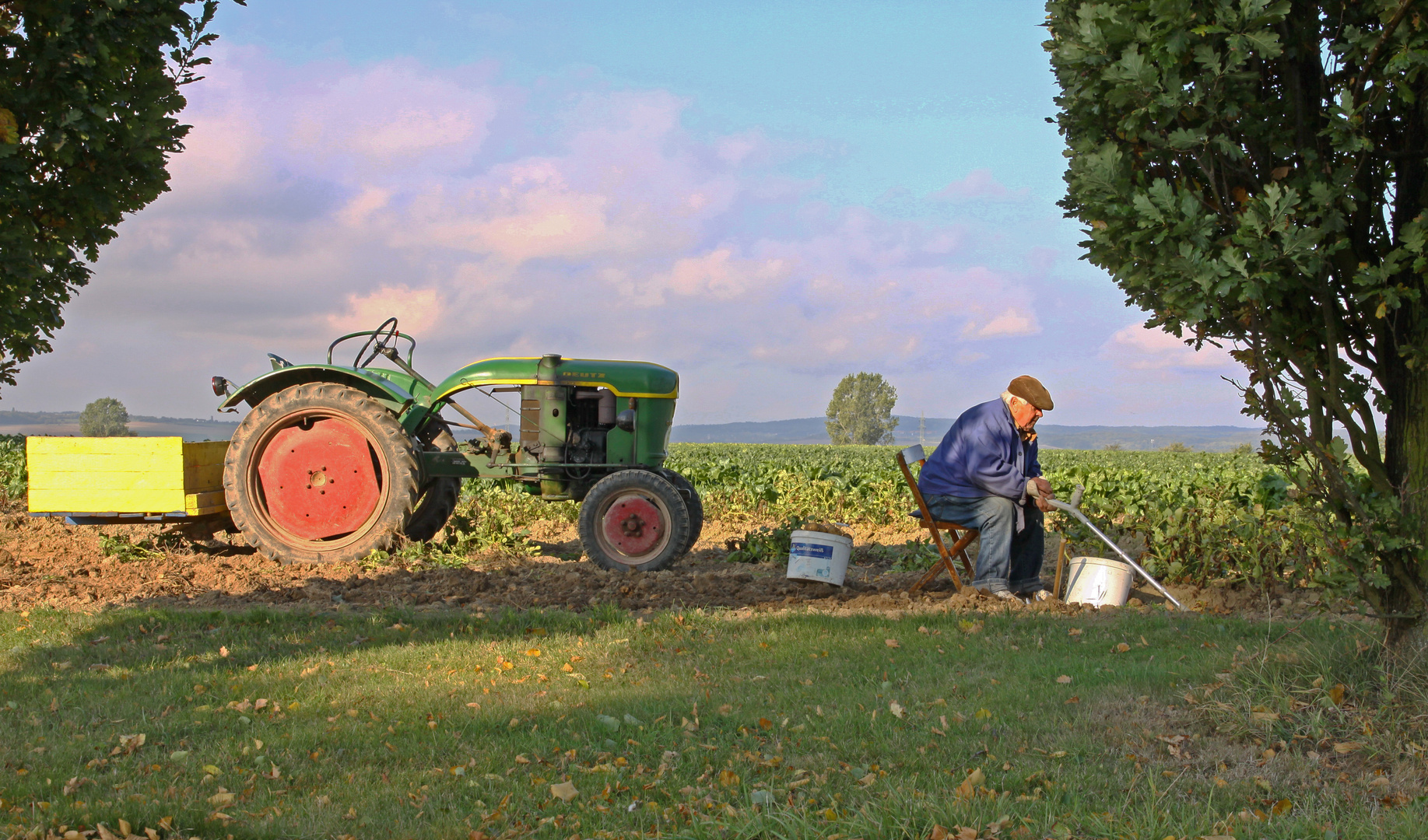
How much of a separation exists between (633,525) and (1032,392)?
317cm

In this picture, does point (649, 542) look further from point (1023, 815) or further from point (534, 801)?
point (1023, 815)

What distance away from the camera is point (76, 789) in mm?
3480

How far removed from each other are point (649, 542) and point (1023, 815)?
4.90 meters

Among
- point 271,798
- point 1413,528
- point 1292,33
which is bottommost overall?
point 271,798

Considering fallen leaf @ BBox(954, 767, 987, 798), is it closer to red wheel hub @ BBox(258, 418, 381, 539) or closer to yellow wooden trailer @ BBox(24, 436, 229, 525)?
red wheel hub @ BBox(258, 418, 381, 539)

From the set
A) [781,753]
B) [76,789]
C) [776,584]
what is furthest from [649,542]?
[76,789]

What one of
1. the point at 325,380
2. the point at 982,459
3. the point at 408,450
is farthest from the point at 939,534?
the point at 325,380

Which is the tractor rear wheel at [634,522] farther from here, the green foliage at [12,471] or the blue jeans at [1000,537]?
the green foliage at [12,471]

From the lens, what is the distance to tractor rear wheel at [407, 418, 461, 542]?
8.94 metres

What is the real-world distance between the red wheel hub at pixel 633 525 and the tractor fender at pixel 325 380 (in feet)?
6.91

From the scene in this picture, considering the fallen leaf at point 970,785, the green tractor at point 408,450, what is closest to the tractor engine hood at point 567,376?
the green tractor at point 408,450

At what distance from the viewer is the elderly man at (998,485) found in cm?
662

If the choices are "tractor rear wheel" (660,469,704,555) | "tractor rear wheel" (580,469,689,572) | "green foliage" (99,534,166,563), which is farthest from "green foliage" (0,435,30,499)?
"tractor rear wheel" (660,469,704,555)

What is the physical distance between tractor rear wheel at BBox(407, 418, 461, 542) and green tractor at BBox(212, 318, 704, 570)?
0.83 ft
